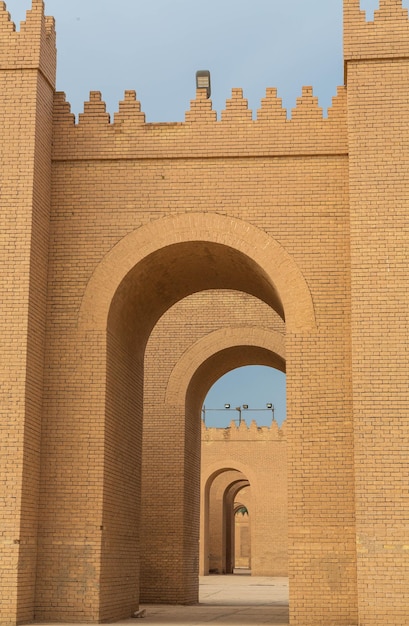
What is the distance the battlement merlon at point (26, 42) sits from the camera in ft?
45.5

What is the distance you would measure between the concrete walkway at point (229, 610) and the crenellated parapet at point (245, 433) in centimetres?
1155

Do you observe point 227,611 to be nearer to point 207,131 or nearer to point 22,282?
point 22,282

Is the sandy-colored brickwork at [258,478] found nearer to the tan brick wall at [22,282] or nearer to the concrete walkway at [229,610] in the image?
the concrete walkway at [229,610]

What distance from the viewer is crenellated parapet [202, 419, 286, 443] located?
37.1m

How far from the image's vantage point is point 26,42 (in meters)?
14.0

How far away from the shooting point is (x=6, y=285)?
13.2m

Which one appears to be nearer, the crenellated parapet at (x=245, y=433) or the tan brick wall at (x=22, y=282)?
the tan brick wall at (x=22, y=282)

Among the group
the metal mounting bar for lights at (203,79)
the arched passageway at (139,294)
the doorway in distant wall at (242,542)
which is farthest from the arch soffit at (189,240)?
the doorway in distant wall at (242,542)

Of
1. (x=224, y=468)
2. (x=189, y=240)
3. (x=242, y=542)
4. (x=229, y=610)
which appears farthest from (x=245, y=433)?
(x=189, y=240)

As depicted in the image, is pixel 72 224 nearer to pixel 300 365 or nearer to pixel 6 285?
pixel 6 285

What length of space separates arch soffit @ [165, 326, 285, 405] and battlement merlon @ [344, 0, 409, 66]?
849cm

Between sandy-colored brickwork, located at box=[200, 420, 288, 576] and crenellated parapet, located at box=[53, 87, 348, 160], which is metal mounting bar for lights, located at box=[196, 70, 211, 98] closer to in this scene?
crenellated parapet, located at box=[53, 87, 348, 160]

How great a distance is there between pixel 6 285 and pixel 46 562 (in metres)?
3.98

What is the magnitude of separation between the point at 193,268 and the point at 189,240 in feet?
5.45
